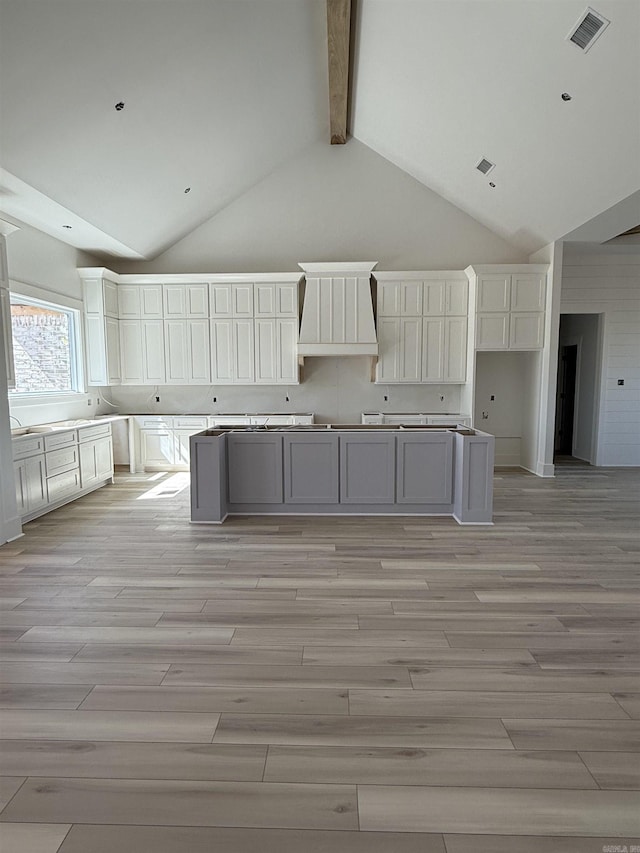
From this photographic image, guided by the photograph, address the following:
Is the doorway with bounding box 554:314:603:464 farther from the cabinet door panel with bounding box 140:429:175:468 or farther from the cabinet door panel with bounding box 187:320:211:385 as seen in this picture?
the cabinet door panel with bounding box 140:429:175:468

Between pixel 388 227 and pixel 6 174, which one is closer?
pixel 6 174

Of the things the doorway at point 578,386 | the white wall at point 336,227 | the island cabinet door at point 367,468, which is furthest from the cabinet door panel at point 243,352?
the doorway at point 578,386

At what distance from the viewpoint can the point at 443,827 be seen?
147 cm

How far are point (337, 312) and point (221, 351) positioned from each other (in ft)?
6.09

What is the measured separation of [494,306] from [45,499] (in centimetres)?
617

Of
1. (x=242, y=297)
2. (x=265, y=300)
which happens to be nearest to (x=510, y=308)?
(x=265, y=300)

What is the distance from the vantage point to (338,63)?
4.81 m

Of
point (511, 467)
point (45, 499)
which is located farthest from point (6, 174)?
point (511, 467)

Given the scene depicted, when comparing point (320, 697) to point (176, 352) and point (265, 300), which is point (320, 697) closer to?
point (265, 300)

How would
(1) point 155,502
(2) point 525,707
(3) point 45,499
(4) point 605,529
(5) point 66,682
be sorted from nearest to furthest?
1. (2) point 525,707
2. (5) point 66,682
3. (4) point 605,529
4. (3) point 45,499
5. (1) point 155,502

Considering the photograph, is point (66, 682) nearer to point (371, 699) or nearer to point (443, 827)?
point (371, 699)

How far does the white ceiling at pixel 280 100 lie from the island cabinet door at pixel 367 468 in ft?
10.6

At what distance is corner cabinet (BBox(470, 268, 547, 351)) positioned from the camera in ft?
21.4

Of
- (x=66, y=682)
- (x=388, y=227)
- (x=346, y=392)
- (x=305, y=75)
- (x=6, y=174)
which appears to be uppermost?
(x=305, y=75)
